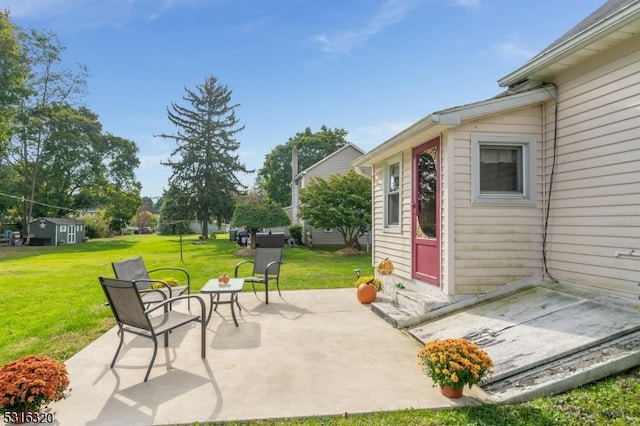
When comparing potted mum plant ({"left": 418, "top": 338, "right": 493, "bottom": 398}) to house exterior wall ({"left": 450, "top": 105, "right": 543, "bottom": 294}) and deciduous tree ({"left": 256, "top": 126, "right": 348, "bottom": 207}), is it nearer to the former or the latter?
house exterior wall ({"left": 450, "top": 105, "right": 543, "bottom": 294})

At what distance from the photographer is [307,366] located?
3441mm

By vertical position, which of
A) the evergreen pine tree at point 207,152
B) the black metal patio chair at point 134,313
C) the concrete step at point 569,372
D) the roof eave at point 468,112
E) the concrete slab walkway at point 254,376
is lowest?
the concrete slab walkway at point 254,376

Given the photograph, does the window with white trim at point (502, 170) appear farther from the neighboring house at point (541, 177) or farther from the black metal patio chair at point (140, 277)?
the black metal patio chair at point (140, 277)

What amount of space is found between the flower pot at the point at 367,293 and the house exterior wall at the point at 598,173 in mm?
2676

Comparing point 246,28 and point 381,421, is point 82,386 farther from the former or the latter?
point 246,28

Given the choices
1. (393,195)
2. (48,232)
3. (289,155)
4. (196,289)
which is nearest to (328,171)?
(196,289)

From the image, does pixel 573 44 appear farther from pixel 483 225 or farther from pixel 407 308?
pixel 407 308

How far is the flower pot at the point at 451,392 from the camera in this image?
2.72 m

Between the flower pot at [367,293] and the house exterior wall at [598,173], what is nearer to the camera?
the house exterior wall at [598,173]

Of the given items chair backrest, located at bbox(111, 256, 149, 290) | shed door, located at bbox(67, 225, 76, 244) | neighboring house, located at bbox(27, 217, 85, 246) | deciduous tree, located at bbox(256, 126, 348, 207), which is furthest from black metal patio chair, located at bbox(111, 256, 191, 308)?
deciduous tree, located at bbox(256, 126, 348, 207)

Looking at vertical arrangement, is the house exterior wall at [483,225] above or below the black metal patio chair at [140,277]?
above

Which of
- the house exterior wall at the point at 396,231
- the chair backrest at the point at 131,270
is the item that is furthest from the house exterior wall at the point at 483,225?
the chair backrest at the point at 131,270

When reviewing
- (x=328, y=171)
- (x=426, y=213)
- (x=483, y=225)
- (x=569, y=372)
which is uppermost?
(x=328, y=171)

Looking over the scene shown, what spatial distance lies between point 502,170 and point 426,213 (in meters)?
1.18
